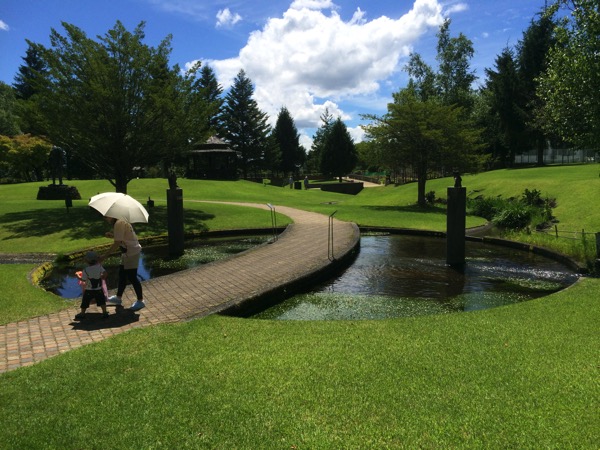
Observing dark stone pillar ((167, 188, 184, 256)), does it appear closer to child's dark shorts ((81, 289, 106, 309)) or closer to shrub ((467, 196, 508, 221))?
child's dark shorts ((81, 289, 106, 309))

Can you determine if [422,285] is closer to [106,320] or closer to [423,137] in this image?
[106,320]

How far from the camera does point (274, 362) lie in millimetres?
5242

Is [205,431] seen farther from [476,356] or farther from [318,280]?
[318,280]

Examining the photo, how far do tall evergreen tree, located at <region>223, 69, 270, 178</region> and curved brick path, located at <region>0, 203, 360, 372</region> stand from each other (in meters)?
51.4

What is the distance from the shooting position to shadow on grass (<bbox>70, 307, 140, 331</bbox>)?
6.97 meters


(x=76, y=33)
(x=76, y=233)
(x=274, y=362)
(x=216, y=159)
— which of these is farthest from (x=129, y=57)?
(x=216, y=159)

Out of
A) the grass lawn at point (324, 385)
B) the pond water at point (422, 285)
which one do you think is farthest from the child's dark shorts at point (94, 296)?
the pond water at point (422, 285)

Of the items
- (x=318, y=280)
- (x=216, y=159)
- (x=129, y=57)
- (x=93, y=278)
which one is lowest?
(x=318, y=280)

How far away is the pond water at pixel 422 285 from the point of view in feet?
29.7

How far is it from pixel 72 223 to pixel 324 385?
18.8 metres

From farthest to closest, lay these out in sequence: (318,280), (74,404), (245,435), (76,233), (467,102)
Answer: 1. (467,102)
2. (76,233)
3. (318,280)
4. (74,404)
5. (245,435)

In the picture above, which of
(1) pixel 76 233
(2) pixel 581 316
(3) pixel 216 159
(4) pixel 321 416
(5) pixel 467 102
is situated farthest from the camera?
(5) pixel 467 102

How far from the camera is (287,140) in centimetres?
7350

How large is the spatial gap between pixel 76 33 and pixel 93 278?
20.5m
